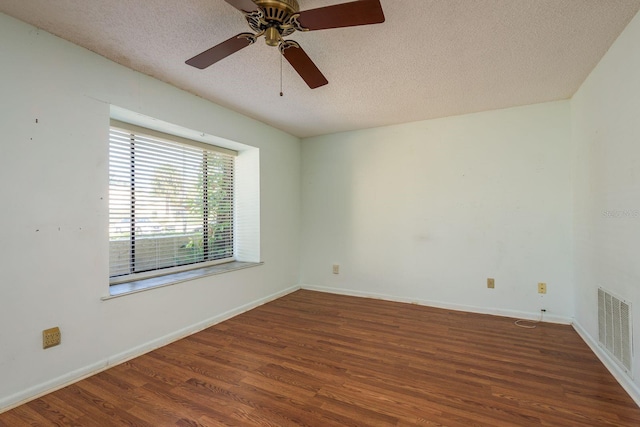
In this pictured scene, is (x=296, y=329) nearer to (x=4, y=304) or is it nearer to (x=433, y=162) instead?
(x=4, y=304)

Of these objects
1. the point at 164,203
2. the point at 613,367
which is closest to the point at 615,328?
the point at 613,367

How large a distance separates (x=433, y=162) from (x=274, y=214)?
2100mm

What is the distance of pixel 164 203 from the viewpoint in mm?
2773

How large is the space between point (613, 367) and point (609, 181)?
4.21ft

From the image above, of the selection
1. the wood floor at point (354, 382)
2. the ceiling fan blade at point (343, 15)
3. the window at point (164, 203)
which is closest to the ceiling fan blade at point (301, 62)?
the ceiling fan blade at point (343, 15)

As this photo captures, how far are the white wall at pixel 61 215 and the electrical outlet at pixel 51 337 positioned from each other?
1.3 inches

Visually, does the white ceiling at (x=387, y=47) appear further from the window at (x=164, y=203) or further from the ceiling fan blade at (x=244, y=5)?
the window at (x=164, y=203)

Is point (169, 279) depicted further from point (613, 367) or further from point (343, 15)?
point (613, 367)

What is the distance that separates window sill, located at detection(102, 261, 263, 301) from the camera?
226cm

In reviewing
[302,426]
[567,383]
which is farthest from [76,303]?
[567,383]

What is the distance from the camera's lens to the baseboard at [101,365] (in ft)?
5.53

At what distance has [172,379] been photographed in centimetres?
194

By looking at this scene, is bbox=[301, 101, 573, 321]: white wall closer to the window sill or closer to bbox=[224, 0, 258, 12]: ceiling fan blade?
the window sill

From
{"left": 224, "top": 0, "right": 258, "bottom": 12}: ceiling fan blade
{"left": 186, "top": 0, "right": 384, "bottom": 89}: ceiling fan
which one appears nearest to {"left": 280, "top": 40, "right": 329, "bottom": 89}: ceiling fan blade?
{"left": 186, "top": 0, "right": 384, "bottom": 89}: ceiling fan
